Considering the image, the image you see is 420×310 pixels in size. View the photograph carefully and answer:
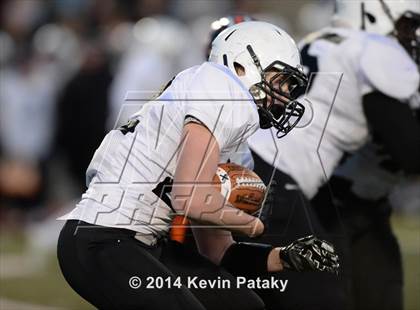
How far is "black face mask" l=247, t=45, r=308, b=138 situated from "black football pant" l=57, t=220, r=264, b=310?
514 mm

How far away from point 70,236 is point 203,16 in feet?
22.6

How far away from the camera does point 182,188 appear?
3146 millimetres

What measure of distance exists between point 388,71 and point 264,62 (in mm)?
820

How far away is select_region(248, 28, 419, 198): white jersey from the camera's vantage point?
4113 mm

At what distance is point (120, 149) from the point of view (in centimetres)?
335

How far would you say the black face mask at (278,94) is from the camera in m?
3.47

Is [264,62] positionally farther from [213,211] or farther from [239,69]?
[213,211]

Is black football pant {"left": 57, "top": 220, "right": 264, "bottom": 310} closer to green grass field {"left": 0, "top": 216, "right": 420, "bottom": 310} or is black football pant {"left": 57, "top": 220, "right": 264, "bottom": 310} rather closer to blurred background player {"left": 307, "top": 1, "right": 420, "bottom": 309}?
blurred background player {"left": 307, "top": 1, "right": 420, "bottom": 309}

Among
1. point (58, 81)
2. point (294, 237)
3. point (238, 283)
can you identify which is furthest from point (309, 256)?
point (58, 81)

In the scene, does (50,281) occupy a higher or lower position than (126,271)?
lower

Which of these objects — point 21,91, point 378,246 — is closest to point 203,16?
point 21,91

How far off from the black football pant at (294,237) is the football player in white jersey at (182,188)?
0.28 m

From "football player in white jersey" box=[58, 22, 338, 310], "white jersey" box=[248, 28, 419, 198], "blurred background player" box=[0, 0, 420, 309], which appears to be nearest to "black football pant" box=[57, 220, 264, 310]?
"football player in white jersey" box=[58, 22, 338, 310]

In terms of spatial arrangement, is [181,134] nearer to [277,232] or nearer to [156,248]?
[156,248]
